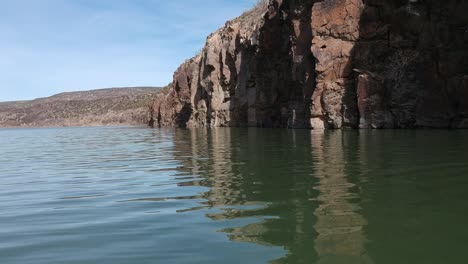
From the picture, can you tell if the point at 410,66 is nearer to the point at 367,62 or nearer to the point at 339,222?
the point at 367,62

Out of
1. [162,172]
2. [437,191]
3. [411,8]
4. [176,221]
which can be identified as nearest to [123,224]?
[176,221]

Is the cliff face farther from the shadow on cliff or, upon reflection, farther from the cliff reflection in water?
the cliff reflection in water

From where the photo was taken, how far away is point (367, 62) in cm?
3694

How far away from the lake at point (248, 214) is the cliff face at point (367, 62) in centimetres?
1974

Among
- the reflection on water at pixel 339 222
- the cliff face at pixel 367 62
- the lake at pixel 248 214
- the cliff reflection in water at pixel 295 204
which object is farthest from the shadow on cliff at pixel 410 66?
the reflection on water at pixel 339 222

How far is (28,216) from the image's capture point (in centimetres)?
833

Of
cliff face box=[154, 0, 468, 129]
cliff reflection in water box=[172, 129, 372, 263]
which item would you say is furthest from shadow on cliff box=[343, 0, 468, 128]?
cliff reflection in water box=[172, 129, 372, 263]

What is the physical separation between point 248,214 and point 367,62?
31.6 meters

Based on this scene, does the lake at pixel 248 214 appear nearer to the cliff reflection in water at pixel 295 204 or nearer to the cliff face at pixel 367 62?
the cliff reflection in water at pixel 295 204

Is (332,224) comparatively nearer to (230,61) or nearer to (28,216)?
(28,216)

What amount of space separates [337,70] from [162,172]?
2677 centimetres

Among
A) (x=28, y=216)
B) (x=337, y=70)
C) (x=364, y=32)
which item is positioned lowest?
(x=28, y=216)

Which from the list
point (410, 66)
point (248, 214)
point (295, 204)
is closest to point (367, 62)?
point (410, 66)

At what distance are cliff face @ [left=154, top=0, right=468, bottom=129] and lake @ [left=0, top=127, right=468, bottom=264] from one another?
19740 millimetres
